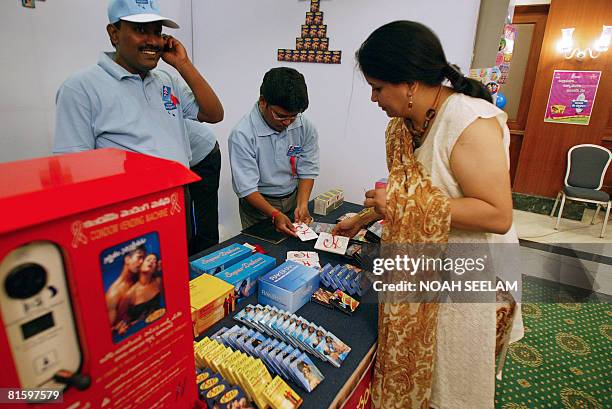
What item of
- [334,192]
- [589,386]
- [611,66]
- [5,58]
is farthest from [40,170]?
[611,66]

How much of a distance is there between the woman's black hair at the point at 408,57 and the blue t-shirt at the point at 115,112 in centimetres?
94

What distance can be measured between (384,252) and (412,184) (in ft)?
0.85

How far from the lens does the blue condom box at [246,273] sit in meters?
1.20

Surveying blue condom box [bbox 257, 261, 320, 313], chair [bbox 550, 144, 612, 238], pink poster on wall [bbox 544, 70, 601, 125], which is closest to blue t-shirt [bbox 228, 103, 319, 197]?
blue condom box [bbox 257, 261, 320, 313]

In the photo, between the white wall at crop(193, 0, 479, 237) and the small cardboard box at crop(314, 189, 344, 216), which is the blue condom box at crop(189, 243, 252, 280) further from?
the white wall at crop(193, 0, 479, 237)

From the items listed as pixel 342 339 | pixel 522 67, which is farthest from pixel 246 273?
pixel 522 67

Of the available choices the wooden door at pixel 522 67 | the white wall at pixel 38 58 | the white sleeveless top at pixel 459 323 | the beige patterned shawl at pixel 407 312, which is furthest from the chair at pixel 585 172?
the white wall at pixel 38 58

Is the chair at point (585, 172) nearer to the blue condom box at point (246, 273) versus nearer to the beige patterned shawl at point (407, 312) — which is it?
the beige patterned shawl at point (407, 312)

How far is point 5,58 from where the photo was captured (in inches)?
79.9

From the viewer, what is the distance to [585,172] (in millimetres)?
4699

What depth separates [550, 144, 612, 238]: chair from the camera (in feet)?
14.7

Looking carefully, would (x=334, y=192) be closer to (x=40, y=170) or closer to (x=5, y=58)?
(x=40, y=170)

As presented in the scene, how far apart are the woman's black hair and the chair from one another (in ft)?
14.7

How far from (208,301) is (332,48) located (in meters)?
2.25
